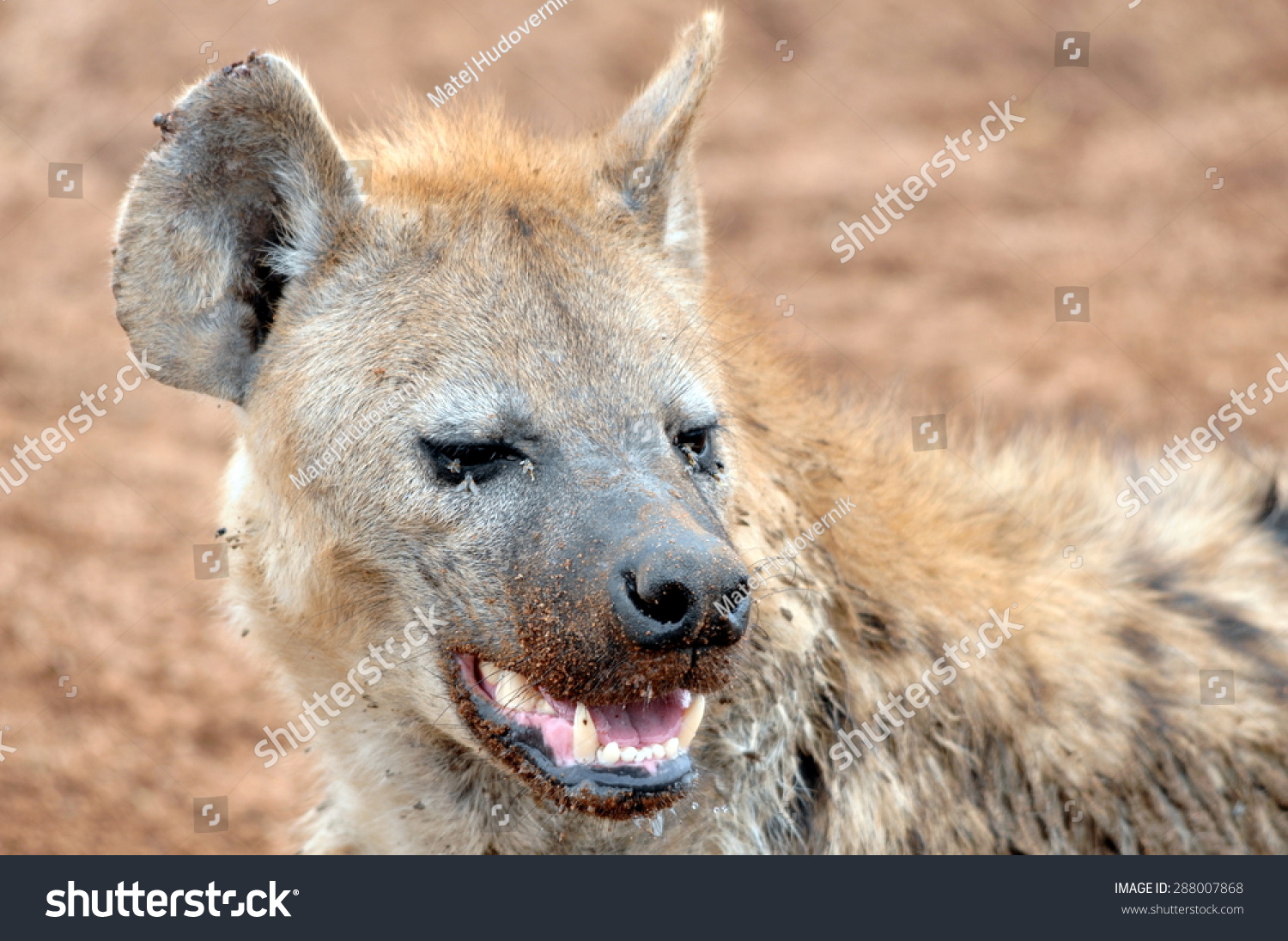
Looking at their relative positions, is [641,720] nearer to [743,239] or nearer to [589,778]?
[589,778]

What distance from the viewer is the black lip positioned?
6.75 feet

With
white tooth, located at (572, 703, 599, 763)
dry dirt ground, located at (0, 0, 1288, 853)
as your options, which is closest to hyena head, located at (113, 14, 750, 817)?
white tooth, located at (572, 703, 599, 763)

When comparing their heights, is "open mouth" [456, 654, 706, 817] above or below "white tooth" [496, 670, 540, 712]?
below

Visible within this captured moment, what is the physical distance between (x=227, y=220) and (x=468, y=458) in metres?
0.65

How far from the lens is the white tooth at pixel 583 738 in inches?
83.1

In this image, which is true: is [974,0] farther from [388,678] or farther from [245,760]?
[388,678]

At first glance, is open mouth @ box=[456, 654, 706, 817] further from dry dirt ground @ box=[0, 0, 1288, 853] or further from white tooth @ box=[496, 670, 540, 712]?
dry dirt ground @ box=[0, 0, 1288, 853]

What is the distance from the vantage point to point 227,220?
7.68 feet

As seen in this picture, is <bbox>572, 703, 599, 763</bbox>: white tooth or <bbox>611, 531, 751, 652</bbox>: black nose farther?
<bbox>572, 703, 599, 763</bbox>: white tooth

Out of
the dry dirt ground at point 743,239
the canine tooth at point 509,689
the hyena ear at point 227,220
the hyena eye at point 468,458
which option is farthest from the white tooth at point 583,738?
the dry dirt ground at point 743,239

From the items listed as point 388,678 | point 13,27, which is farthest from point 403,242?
point 13,27

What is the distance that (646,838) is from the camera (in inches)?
94.5

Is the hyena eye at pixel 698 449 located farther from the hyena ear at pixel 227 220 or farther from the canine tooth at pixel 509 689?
the hyena ear at pixel 227 220

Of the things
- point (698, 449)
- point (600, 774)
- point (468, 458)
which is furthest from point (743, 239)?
point (600, 774)
